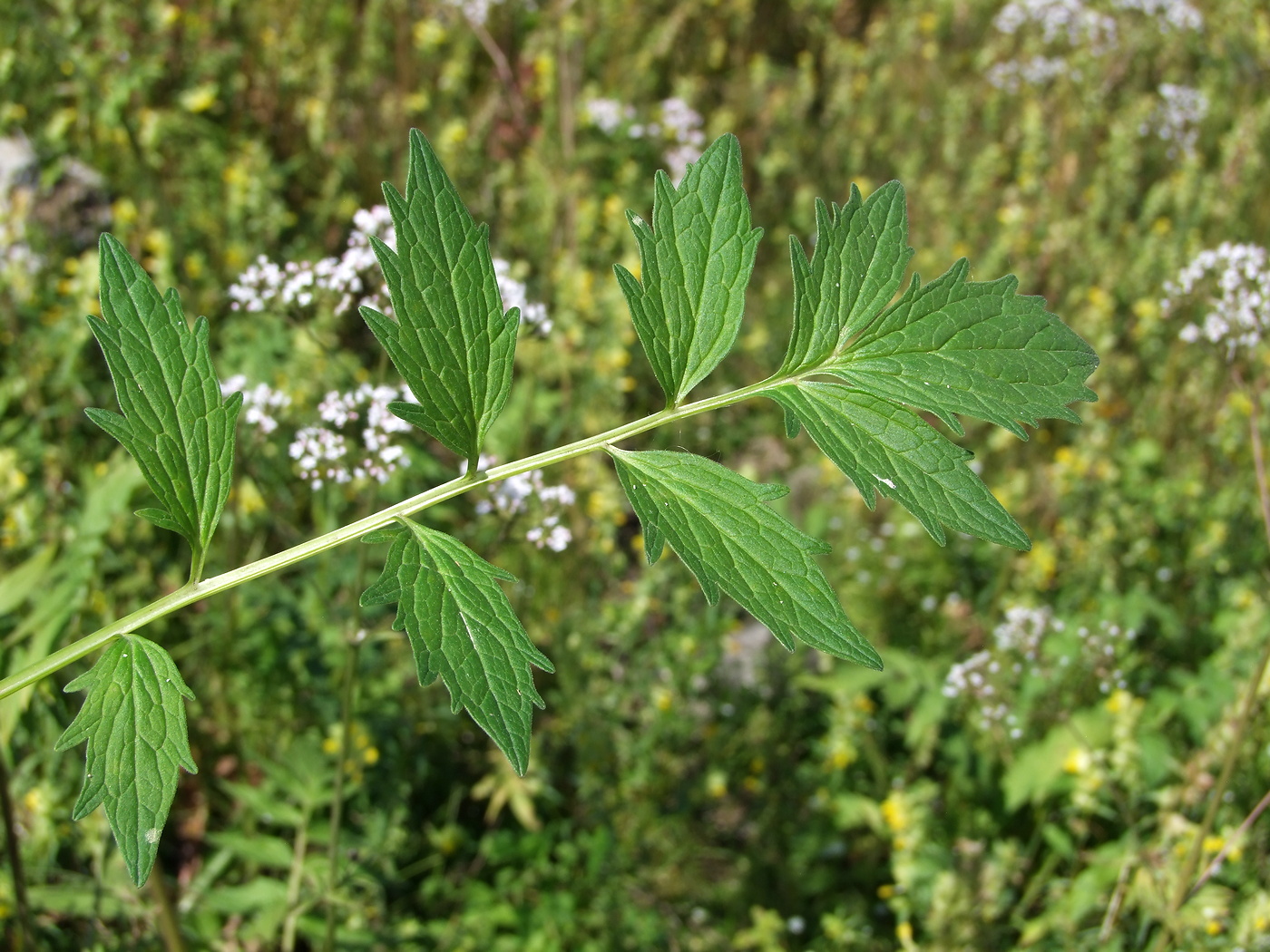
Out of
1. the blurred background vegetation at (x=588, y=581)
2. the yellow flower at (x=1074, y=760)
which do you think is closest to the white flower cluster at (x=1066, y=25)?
the blurred background vegetation at (x=588, y=581)

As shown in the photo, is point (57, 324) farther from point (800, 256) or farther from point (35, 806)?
point (800, 256)

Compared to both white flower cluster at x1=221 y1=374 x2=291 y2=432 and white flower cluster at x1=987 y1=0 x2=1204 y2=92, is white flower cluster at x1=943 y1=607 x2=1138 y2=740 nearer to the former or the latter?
white flower cluster at x1=221 y1=374 x2=291 y2=432

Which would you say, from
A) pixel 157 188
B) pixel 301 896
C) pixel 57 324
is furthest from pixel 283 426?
pixel 301 896

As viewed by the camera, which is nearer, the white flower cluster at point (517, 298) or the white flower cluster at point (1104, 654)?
the white flower cluster at point (517, 298)

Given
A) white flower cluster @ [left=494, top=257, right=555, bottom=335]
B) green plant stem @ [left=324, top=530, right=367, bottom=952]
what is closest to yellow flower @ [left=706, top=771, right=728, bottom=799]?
green plant stem @ [left=324, top=530, right=367, bottom=952]

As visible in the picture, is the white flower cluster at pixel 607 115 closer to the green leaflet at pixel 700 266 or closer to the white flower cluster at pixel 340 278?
the white flower cluster at pixel 340 278

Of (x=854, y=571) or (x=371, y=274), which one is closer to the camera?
(x=371, y=274)

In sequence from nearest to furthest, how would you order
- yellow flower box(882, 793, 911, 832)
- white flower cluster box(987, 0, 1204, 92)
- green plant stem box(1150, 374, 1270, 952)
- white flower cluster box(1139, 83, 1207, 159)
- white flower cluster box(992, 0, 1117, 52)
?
Answer: 1. green plant stem box(1150, 374, 1270, 952)
2. yellow flower box(882, 793, 911, 832)
3. white flower cluster box(1139, 83, 1207, 159)
4. white flower cluster box(987, 0, 1204, 92)
5. white flower cluster box(992, 0, 1117, 52)

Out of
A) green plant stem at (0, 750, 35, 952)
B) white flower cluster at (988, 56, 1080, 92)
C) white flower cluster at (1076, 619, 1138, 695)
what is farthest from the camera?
white flower cluster at (988, 56, 1080, 92)
